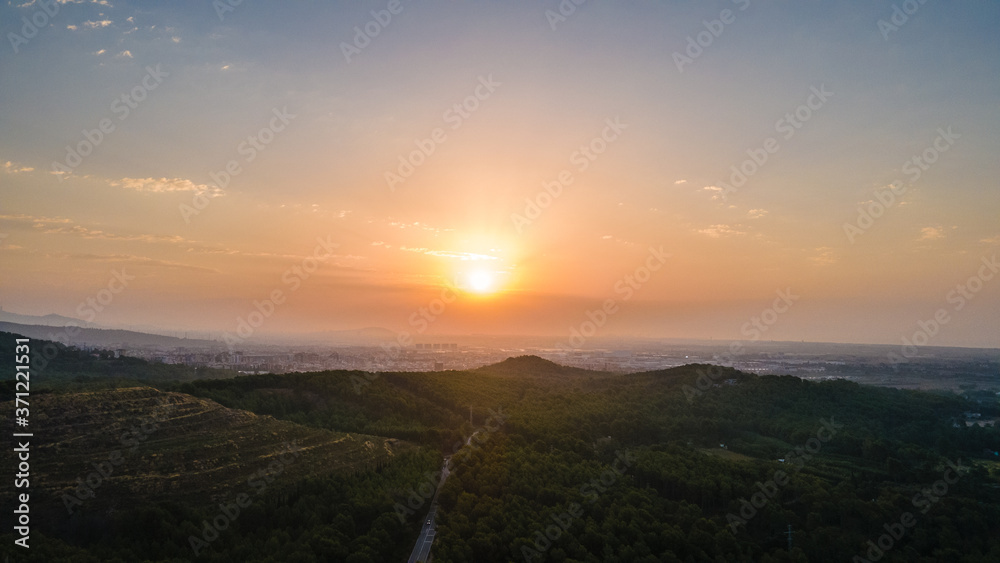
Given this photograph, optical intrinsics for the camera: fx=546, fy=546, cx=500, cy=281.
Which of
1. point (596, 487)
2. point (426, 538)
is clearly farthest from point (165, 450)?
point (596, 487)

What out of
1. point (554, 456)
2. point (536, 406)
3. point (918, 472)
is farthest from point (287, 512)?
point (918, 472)

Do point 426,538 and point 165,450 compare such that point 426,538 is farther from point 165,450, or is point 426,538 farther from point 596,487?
point 165,450

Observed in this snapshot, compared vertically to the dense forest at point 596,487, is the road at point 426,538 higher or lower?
lower

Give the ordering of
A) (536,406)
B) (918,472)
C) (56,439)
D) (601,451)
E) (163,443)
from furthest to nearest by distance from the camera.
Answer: (536,406)
(601,451)
(918,472)
(163,443)
(56,439)

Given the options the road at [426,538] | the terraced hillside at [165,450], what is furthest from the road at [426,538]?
the terraced hillside at [165,450]

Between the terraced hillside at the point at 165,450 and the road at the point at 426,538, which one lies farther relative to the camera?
the terraced hillside at the point at 165,450

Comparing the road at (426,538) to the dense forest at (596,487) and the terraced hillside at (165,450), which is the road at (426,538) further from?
the terraced hillside at (165,450)

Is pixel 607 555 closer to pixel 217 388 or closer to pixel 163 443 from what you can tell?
pixel 163 443

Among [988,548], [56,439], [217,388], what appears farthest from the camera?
[217,388]
